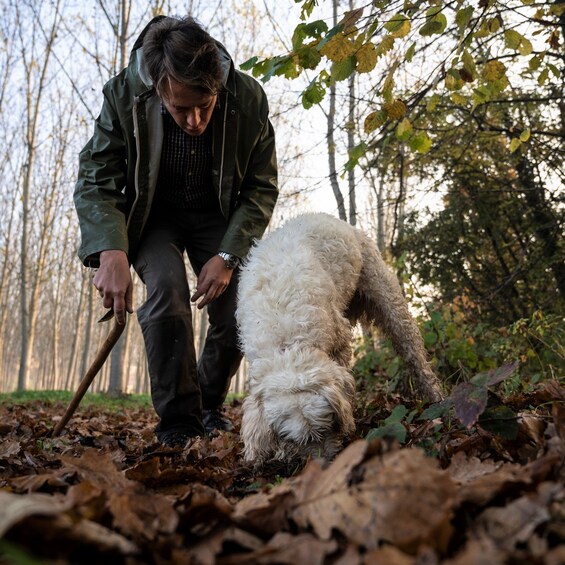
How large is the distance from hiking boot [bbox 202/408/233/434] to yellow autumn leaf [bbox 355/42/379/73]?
2848mm

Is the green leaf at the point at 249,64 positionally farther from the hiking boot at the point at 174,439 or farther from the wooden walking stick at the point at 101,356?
the hiking boot at the point at 174,439

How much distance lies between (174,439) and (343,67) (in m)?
2.39

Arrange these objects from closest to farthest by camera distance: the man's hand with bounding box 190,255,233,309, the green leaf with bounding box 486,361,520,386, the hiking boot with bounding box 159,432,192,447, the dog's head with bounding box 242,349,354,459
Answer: the green leaf with bounding box 486,361,520,386 < the dog's head with bounding box 242,349,354,459 < the hiking boot with bounding box 159,432,192,447 < the man's hand with bounding box 190,255,233,309

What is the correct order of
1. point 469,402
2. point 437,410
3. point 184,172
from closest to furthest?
point 469,402 → point 437,410 → point 184,172

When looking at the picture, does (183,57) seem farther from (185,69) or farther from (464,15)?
(464,15)

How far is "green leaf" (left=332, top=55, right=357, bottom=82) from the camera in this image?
262cm

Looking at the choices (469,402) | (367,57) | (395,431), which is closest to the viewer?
(469,402)

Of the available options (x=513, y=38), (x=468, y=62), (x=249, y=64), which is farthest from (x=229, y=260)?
(x=513, y=38)

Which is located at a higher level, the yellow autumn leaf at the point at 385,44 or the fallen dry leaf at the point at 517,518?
the yellow autumn leaf at the point at 385,44

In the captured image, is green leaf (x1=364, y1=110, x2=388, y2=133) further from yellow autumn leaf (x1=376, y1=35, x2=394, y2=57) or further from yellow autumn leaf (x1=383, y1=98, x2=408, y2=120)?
yellow autumn leaf (x1=376, y1=35, x2=394, y2=57)

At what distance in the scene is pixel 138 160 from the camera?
3617 millimetres

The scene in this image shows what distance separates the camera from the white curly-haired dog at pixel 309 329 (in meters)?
2.50

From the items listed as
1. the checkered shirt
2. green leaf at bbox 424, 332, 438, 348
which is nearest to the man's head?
the checkered shirt

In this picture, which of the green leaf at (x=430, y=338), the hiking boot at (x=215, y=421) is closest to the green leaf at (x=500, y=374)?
the hiking boot at (x=215, y=421)
